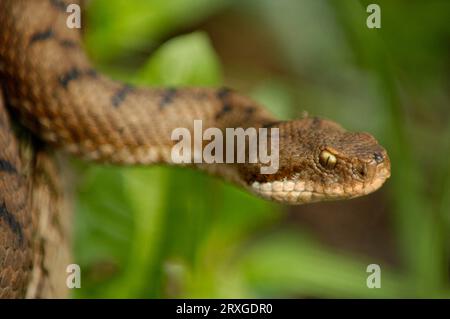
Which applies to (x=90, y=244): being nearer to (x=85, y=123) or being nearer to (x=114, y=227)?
(x=114, y=227)

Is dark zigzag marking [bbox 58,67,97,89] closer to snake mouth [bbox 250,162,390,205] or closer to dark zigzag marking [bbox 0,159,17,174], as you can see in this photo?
dark zigzag marking [bbox 0,159,17,174]

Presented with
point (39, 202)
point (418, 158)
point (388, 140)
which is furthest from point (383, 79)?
point (39, 202)

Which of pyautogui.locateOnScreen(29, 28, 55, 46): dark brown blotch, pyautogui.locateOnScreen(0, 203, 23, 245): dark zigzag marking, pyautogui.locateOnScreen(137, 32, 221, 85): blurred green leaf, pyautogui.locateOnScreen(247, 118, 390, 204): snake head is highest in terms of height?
pyautogui.locateOnScreen(137, 32, 221, 85): blurred green leaf

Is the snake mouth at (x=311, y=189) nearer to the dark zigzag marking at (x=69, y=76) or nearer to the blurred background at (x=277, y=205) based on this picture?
the blurred background at (x=277, y=205)

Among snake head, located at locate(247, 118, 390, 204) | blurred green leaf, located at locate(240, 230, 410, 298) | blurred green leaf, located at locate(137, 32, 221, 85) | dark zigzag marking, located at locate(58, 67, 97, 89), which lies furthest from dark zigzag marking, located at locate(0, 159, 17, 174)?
blurred green leaf, located at locate(240, 230, 410, 298)

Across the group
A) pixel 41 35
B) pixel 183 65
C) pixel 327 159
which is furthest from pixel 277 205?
pixel 41 35

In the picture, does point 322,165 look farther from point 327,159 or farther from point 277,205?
point 277,205

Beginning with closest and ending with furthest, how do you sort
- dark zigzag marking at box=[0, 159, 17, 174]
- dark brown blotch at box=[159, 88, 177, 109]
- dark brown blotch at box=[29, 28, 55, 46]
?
dark zigzag marking at box=[0, 159, 17, 174] → dark brown blotch at box=[29, 28, 55, 46] → dark brown blotch at box=[159, 88, 177, 109]

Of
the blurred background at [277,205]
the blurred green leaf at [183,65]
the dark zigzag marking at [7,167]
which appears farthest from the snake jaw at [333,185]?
the dark zigzag marking at [7,167]
